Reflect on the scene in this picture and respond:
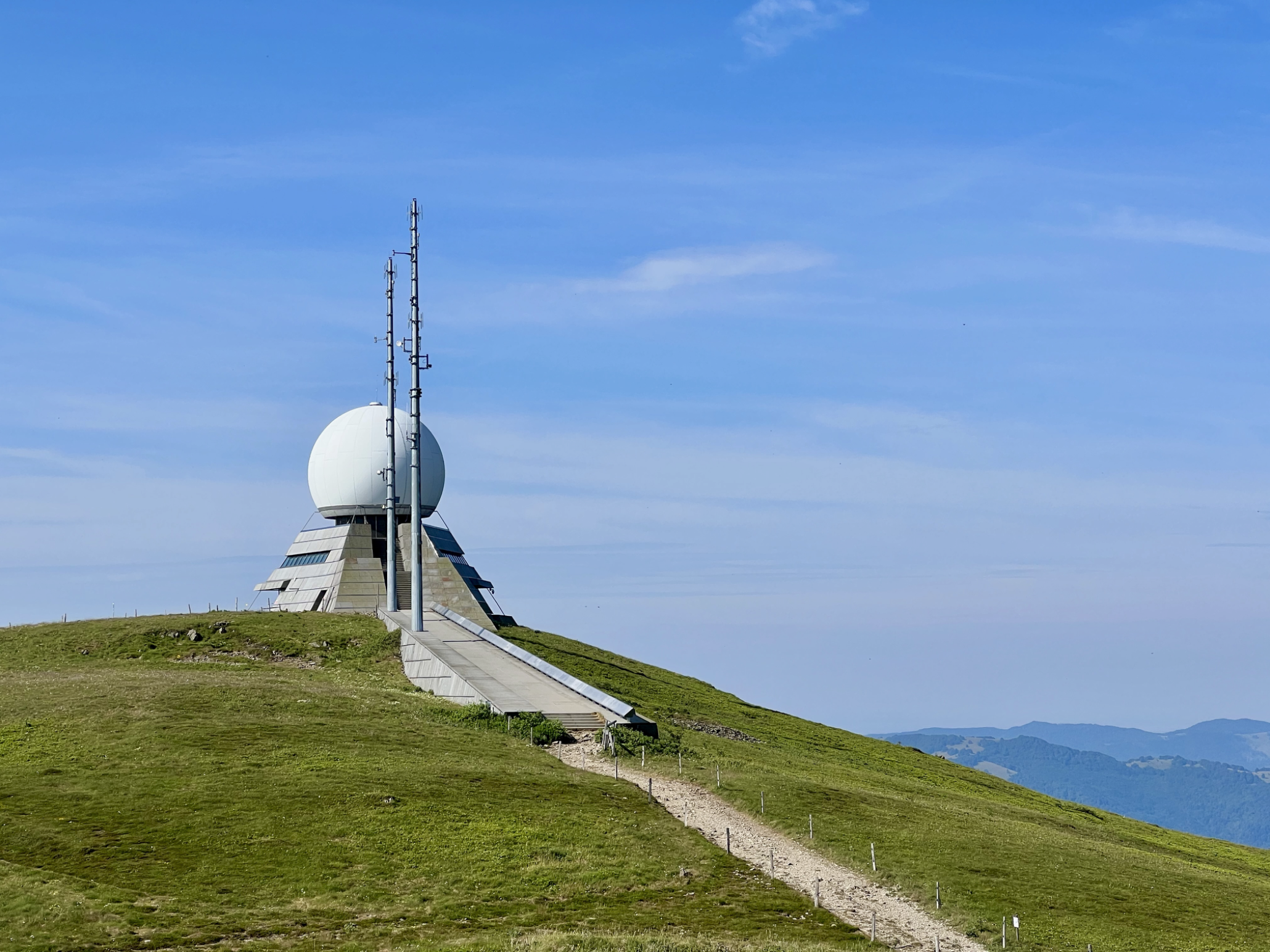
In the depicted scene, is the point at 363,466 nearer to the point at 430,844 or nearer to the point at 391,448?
the point at 391,448

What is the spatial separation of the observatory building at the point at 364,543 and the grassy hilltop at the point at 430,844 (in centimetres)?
2489

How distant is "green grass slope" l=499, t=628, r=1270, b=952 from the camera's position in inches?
1460

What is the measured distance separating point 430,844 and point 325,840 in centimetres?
307

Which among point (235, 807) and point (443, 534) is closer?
point (235, 807)

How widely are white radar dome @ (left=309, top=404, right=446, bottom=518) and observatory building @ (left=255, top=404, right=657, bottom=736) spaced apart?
78mm

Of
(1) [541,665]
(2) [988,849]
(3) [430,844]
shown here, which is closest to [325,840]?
(3) [430,844]

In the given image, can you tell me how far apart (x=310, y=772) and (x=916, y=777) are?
127 ft

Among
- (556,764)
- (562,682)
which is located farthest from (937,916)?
(562,682)

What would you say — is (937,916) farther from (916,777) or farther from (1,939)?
(916,777)

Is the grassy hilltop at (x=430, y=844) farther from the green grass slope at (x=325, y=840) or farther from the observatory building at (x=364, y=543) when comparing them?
the observatory building at (x=364, y=543)

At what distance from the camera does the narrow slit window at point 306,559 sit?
92.4 metres

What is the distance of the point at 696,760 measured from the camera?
178 ft

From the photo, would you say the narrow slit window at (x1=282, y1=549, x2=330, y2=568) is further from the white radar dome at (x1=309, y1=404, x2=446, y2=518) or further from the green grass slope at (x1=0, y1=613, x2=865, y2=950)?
the green grass slope at (x1=0, y1=613, x2=865, y2=950)

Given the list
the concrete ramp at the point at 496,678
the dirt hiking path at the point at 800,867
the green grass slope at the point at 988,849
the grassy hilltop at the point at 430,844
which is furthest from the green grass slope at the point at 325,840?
the green grass slope at the point at 988,849
